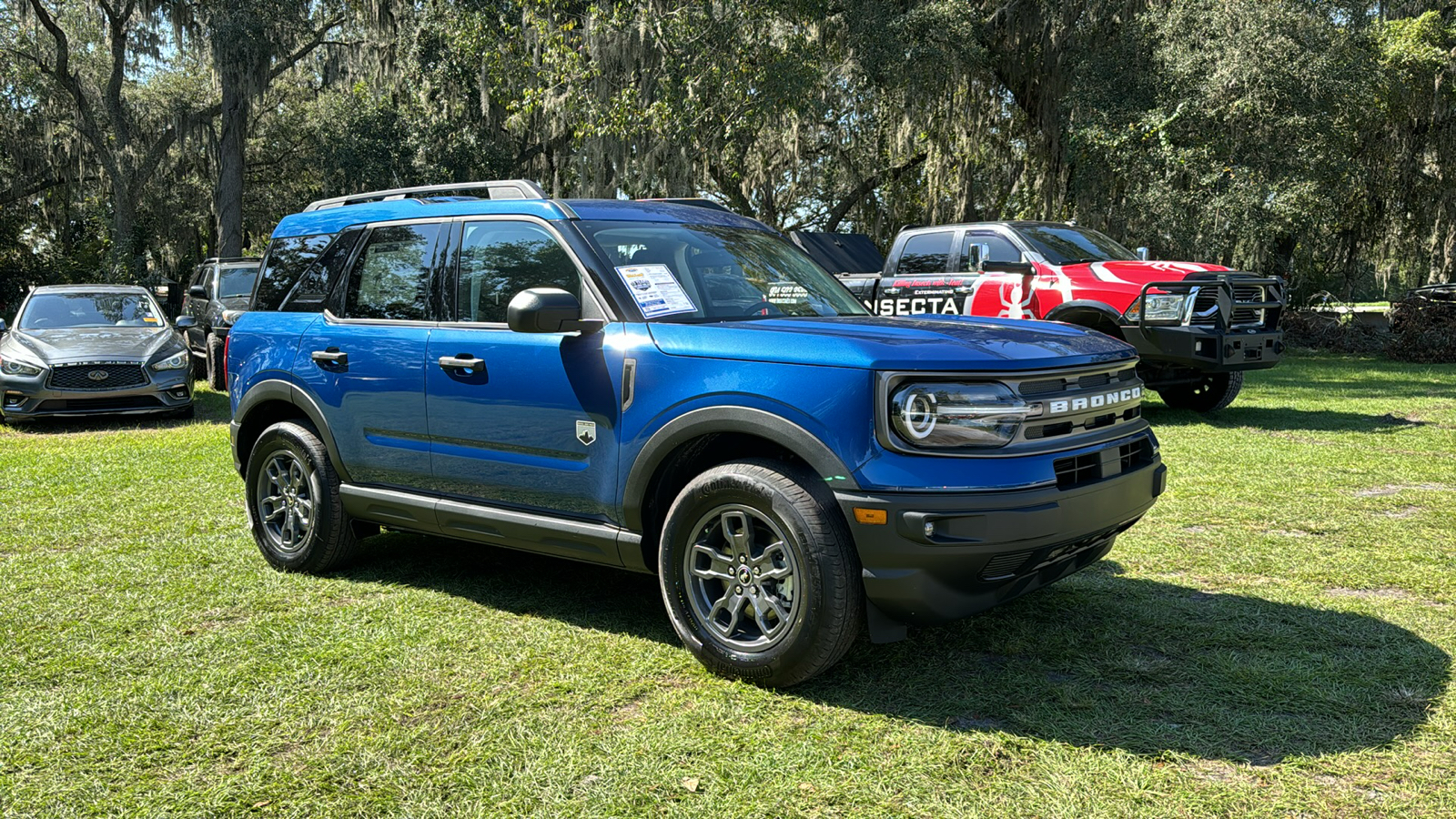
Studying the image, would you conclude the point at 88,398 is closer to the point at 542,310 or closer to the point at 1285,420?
the point at 542,310

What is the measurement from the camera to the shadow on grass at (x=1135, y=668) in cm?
352

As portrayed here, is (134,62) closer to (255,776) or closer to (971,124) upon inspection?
(971,124)

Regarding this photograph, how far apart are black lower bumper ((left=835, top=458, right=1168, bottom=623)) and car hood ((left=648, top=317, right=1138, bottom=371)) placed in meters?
0.44

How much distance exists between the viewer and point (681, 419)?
157 inches

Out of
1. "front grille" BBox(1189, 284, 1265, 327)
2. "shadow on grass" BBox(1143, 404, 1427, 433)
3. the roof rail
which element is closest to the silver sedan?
the roof rail

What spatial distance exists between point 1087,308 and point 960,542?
7.43 metres

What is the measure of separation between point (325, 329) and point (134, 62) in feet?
86.1

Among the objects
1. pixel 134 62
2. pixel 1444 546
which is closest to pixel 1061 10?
pixel 1444 546

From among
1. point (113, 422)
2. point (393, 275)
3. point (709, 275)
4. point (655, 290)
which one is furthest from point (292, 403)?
point (113, 422)

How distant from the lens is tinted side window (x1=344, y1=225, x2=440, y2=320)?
5.02 metres

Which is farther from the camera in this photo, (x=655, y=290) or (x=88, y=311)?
(x=88, y=311)

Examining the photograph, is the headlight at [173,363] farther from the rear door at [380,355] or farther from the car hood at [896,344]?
the car hood at [896,344]

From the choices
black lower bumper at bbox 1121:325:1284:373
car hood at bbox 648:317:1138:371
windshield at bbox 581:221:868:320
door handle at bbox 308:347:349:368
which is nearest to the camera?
car hood at bbox 648:317:1138:371

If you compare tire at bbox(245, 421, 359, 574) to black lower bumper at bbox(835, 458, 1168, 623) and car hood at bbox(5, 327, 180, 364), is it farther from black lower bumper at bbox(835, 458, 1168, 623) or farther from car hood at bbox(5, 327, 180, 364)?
car hood at bbox(5, 327, 180, 364)
